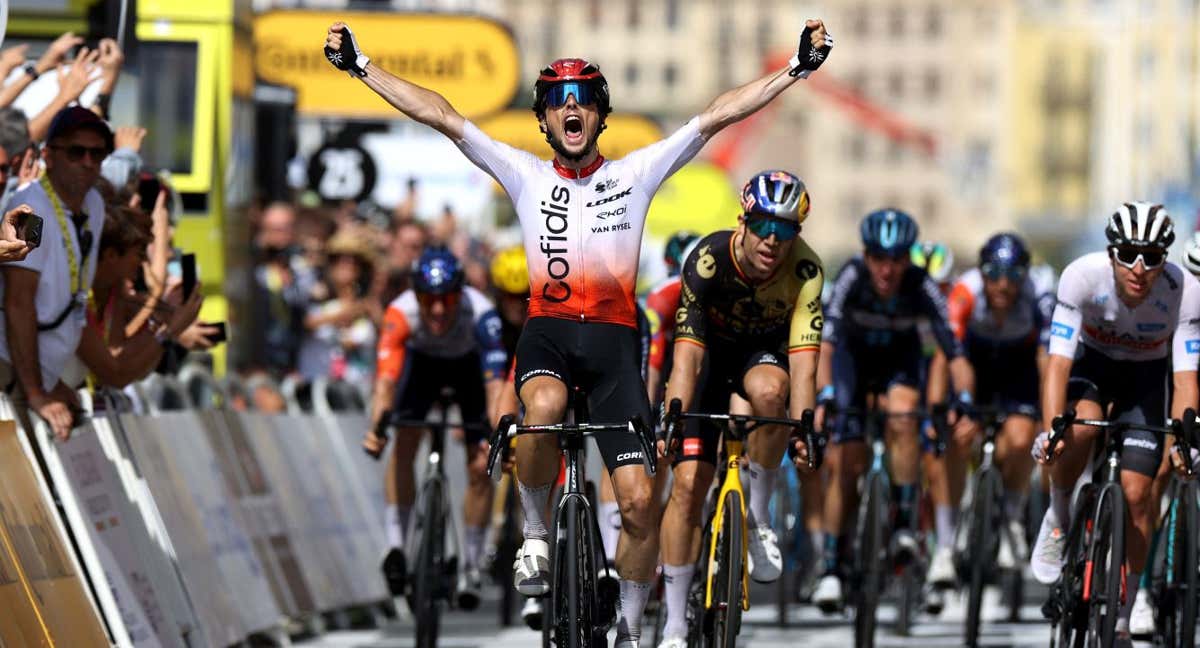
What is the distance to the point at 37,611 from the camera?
10.1 metres

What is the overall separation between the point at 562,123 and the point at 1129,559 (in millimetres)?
3224

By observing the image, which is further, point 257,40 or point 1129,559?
point 257,40

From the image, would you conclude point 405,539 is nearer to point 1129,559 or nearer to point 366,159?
point 1129,559

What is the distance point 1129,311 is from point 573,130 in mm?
2840

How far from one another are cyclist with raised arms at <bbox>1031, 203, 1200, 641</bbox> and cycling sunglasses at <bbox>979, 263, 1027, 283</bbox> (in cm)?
350

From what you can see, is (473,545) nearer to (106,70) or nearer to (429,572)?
(429,572)

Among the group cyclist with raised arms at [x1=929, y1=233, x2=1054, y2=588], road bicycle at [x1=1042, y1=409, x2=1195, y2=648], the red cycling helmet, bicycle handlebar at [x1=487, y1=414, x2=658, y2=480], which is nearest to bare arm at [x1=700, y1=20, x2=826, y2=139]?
the red cycling helmet

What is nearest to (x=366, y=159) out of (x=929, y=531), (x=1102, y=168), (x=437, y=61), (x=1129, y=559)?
(x=437, y=61)

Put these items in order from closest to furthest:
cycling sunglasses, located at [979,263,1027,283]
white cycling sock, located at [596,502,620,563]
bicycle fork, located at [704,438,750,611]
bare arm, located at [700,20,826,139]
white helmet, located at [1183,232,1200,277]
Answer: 1. bare arm, located at [700,20,826,139]
2. bicycle fork, located at [704,438,750,611]
3. white cycling sock, located at [596,502,620,563]
4. white helmet, located at [1183,232,1200,277]
5. cycling sunglasses, located at [979,263,1027,283]

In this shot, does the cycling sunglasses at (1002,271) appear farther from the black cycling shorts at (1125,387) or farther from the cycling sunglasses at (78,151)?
the cycling sunglasses at (78,151)

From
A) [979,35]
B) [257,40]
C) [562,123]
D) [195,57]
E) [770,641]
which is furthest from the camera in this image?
[979,35]

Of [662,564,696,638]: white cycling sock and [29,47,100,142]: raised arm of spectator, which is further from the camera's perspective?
[29,47,100,142]: raised arm of spectator

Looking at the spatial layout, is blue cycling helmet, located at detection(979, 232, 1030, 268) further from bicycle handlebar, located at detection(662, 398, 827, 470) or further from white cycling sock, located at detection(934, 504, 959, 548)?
bicycle handlebar, located at detection(662, 398, 827, 470)

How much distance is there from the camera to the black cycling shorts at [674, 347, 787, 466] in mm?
11977
